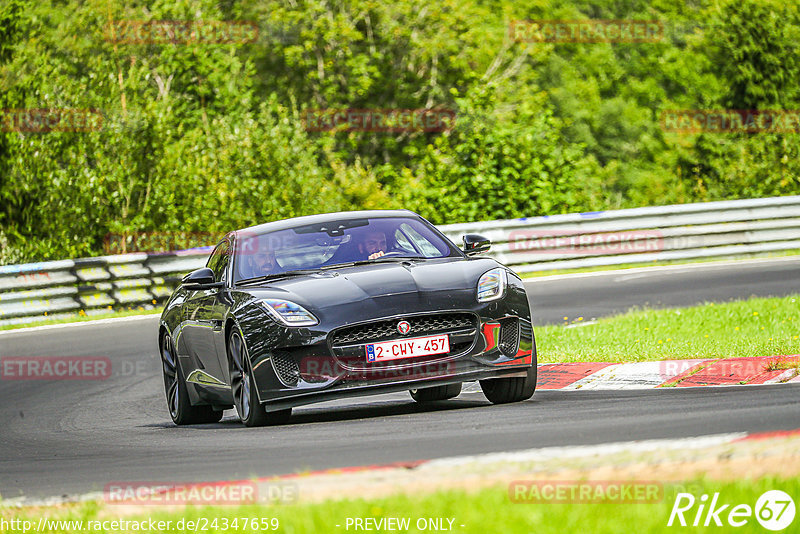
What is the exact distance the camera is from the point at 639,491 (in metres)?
4.69

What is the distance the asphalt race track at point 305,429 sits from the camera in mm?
6473

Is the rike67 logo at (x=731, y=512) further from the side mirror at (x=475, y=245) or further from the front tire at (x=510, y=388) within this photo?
the side mirror at (x=475, y=245)

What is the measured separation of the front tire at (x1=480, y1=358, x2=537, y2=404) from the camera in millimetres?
8805

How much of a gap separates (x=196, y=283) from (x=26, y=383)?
16.2 feet

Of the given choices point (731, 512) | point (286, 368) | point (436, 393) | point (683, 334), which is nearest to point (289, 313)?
point (286, 368)

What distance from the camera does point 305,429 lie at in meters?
8.16

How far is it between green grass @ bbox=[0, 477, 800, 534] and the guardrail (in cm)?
1447

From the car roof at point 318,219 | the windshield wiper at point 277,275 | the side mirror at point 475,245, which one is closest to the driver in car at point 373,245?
the car roof at point 318,219

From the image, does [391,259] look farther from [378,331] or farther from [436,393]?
[436,393]

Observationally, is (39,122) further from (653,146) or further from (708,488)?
(653,146)

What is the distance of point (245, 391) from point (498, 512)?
427cm

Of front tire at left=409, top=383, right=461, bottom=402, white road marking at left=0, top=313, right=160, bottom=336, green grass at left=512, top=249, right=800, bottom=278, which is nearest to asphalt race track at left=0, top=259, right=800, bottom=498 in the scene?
front tire at left=409, top=383, right=461, bottom=402

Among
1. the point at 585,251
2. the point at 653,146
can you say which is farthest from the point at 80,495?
the point at 653,146

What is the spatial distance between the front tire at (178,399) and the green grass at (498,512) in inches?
193
